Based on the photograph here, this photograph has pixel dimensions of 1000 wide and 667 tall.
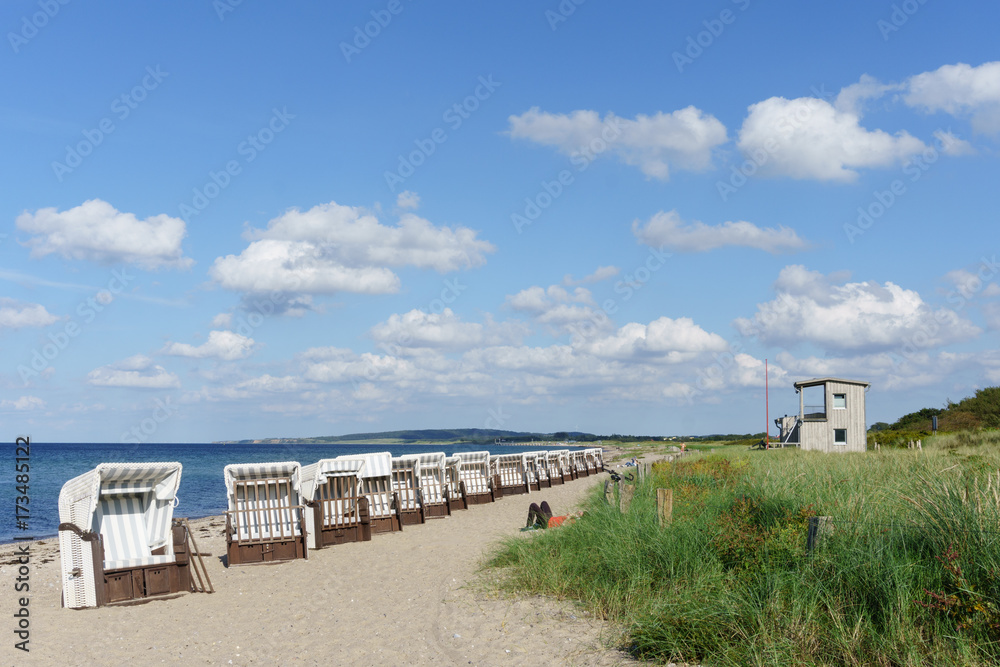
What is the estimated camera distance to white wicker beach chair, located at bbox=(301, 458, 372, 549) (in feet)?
45.5

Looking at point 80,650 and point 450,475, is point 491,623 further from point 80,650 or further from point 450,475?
point 450,475

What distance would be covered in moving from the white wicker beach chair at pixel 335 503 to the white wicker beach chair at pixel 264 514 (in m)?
0.86

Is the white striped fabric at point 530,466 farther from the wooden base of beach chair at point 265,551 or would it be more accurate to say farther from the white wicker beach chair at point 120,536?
the white wicker beach chair at point 120,536

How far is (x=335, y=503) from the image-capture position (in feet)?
47.7

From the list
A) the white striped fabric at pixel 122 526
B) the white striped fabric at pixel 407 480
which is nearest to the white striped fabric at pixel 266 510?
the white striped fabric at pixel 122 526

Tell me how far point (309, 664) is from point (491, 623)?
1.79 metres

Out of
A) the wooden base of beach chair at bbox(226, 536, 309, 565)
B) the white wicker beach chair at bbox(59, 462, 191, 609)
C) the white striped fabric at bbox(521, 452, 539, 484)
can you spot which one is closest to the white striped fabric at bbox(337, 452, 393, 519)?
the wooden base of beach chair at bbox(226, 536, 309, 565)

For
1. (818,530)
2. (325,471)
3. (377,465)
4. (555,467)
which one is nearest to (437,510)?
(377,465)

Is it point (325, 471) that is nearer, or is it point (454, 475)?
point (325, 471)

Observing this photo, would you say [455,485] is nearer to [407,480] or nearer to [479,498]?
[479,498]

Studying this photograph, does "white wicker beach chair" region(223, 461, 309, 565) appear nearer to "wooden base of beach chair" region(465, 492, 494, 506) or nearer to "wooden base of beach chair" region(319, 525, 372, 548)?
"wooden base of beach chair" region(319, 525, 372, 548)

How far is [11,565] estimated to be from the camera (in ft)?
48.9

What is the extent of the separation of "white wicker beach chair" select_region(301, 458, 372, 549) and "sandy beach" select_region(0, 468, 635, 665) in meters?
1.78

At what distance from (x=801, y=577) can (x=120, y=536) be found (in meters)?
8.87
